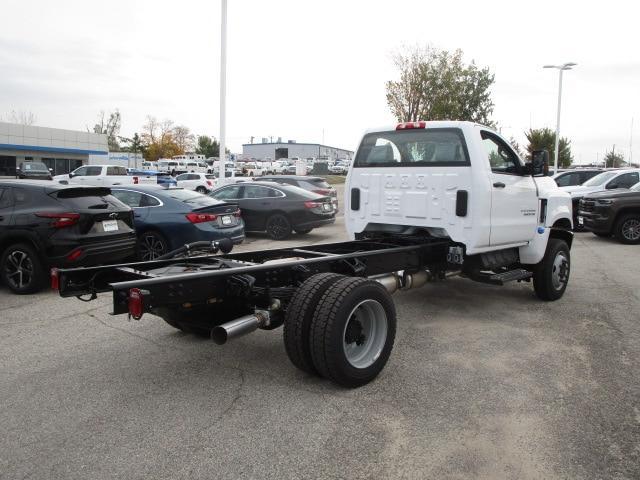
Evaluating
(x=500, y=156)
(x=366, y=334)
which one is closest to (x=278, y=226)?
(x=500, y=156)

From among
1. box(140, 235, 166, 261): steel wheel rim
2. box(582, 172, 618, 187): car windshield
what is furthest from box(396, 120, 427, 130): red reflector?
box(582, 172, 618, 187): car windshield

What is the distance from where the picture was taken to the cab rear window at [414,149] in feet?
20.0

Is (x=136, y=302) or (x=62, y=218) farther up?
(x=62, y=218)

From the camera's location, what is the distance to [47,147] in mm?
48500

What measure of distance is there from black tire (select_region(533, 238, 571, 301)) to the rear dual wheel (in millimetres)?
3516

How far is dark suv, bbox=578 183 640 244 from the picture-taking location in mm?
13922

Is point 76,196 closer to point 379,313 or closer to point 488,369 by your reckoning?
point 379,313

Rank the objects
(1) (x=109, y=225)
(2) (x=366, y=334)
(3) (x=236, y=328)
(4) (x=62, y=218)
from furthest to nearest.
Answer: (1) (x=109, y=225) < (4) (x=62, y=218) < (2) (x=366, y=334) < (3) (x=236, y=328)

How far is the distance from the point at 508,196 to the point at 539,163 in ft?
2.31

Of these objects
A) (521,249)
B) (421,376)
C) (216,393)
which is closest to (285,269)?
(216,393)

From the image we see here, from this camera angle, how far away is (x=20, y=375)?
179 inches

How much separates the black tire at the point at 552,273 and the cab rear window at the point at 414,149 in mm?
2168

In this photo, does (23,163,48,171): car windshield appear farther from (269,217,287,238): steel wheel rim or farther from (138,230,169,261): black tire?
(138,230,169,261): black tire

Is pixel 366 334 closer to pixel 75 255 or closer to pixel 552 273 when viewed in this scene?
pixel 552 273
